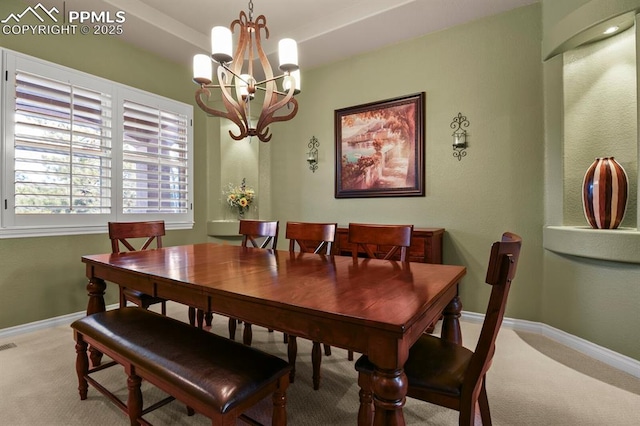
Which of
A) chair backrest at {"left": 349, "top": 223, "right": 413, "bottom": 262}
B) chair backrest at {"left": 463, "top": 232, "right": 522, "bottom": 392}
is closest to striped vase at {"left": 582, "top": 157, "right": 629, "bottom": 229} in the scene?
chair backrest at {"left": 349, "top": 223, "right": 413, "bottom": 262}

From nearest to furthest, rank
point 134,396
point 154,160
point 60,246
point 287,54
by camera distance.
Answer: point 134,396 → point 287,54 → point 60,246 → point 154,160

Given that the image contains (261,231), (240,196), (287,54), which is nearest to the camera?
(287,54)

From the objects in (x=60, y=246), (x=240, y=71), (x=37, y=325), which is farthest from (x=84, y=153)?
(x=240, y=71)

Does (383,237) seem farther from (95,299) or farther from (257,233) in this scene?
(95,299)

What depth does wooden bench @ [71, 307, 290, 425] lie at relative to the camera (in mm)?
1107

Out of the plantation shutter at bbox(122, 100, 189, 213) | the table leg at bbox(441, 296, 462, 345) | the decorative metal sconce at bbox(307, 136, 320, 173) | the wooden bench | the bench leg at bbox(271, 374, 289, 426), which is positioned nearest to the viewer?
the wooden bench

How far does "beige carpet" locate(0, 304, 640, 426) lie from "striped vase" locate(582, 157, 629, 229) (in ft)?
3.49

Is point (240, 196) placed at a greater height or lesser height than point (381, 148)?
lesser

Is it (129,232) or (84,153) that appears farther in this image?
(84,153)

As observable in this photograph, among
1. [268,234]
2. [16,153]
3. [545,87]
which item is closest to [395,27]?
[545,87]

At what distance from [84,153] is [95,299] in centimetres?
177

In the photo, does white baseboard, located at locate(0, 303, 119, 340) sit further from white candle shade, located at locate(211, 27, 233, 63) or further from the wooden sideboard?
white candle shade, located at locate(211, 27, 233, 63)

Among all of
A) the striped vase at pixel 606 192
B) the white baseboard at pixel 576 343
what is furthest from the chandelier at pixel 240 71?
the white baseboard at pixel 576 343

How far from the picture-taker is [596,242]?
2.30 metres
